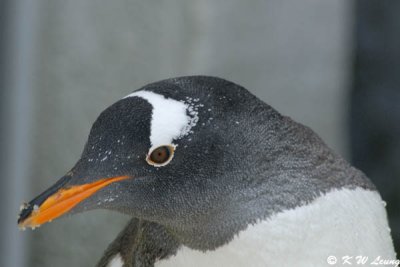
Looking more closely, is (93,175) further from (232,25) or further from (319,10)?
(319,10)

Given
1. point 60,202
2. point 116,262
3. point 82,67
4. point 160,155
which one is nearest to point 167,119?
point 160,155

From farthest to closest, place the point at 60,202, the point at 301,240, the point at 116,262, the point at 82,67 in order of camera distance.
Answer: the point at 82,67 < the point at 116,262 < the point at 301,240 < the point at 60,202

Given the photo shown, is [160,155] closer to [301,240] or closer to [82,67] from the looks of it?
[301,240]

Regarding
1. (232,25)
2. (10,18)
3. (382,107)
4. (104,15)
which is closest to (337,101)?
(382,107)

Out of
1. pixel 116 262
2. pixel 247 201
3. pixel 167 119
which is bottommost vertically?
pixel 116 262

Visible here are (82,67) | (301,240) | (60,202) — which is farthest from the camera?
(82,67)

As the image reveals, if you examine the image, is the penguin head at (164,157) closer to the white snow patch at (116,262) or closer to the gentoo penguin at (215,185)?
the gentoo penguin at (215,185)

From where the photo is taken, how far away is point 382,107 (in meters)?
2.78

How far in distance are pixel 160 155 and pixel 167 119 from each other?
5cm

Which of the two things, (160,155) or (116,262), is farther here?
(116,262)

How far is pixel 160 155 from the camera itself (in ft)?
3.56

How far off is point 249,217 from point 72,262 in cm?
131

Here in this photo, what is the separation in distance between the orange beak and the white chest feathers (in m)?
0.20

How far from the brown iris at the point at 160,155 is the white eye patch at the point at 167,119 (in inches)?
0.4
